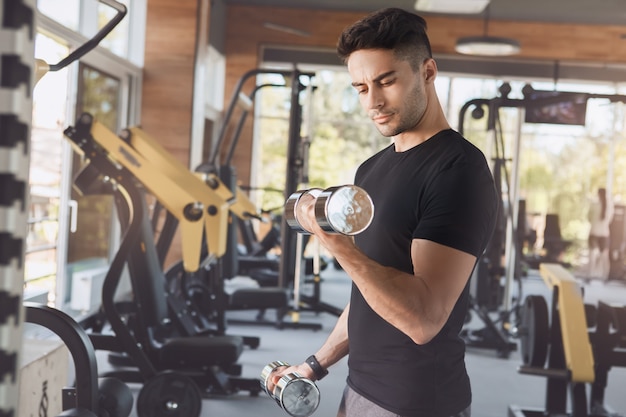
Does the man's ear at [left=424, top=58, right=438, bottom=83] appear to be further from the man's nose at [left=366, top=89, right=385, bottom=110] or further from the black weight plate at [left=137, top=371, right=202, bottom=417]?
the black weight plate at [left=137, top=371, right=202, bottom=417]

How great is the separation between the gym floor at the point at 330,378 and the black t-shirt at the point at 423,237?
252 cm

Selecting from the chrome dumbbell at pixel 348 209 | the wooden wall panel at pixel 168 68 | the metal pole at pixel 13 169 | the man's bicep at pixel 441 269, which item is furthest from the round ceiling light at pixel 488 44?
the metal pole at pixel 13 169

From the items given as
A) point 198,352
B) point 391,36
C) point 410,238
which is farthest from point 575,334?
point 391,36

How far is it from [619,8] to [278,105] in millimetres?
4580

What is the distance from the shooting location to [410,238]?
51.1 inches

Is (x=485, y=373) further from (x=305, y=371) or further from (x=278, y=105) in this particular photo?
(x=278, y=105)

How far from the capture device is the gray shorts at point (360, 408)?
1.35m

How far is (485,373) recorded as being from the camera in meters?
4.98

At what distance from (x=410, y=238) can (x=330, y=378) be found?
3437 millimetres

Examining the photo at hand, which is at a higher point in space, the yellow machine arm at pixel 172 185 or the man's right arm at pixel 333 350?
the yellow machine arm at pixel 172 185

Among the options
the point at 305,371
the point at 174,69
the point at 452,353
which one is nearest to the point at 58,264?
the point at 174,69

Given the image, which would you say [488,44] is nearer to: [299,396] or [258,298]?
[258,298]

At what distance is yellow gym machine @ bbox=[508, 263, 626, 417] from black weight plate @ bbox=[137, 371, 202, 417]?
1.60 m

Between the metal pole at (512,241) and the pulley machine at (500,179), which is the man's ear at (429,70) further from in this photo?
the metal pole at (512,241)
